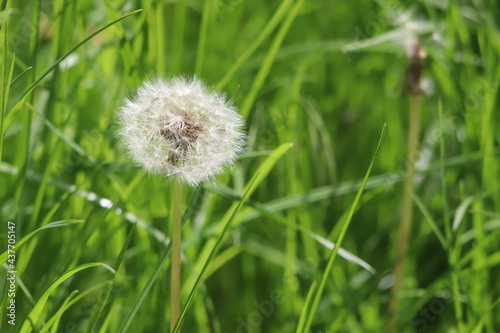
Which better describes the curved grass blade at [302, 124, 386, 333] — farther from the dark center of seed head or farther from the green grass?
the dark center of seed head

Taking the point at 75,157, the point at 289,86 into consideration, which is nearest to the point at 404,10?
the point at 289,86

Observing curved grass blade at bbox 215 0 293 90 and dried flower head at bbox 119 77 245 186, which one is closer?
dried flower head at bbox 119 77 245 186

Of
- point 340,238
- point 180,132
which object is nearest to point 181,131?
point 180,132

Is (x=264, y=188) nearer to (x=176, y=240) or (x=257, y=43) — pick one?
(x=257, y=43)

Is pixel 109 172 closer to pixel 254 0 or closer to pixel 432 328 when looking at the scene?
pixel 432 328

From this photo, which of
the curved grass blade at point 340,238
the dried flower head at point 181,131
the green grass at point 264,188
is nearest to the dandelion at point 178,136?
the dried flower head at point 181,131

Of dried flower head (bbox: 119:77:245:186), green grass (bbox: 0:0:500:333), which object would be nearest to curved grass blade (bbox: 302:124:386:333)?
green grass (bbox: 0:0:500:333)

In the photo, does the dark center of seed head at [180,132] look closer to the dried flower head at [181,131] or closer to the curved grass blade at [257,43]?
the dried flower head at [181,131]
